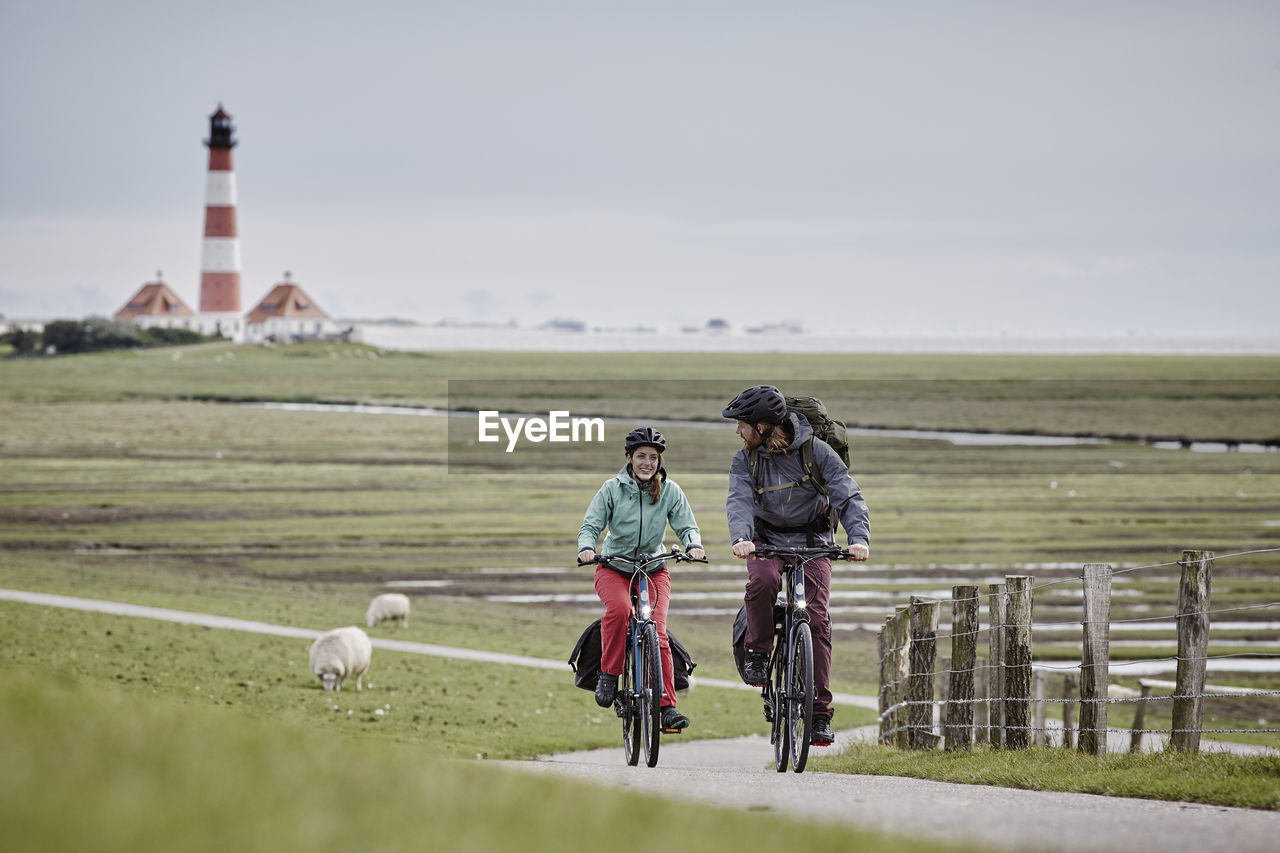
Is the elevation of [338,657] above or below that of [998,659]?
below

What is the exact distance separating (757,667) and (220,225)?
139m

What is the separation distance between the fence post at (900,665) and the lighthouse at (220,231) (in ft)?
443

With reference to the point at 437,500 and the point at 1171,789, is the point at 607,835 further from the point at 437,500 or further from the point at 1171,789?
the point at 437,500

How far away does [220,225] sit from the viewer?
466ft

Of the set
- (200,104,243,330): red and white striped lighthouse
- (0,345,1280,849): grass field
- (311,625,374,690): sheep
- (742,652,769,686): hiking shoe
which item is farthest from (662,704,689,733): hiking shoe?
(200,104,243,330): red and white striped lighthouse

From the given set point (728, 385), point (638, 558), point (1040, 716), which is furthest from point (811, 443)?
point (728, 385)

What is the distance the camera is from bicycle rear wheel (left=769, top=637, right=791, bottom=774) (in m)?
10.9

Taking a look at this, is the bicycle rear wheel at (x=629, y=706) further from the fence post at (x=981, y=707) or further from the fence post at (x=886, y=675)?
the fence post at (x=886, y=675)

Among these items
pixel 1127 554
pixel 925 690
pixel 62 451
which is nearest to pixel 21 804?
pixel 925 690

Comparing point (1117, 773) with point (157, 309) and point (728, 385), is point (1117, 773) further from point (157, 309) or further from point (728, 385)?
point (157, 309)

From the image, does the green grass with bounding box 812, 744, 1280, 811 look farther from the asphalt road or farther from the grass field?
the grass field

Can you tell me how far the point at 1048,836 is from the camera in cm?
686

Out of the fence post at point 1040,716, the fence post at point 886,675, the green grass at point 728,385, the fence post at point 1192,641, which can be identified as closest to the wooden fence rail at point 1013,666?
the fence post at point 1192,641

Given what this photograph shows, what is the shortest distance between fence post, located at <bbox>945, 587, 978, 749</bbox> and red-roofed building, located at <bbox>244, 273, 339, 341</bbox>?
16816 cm
